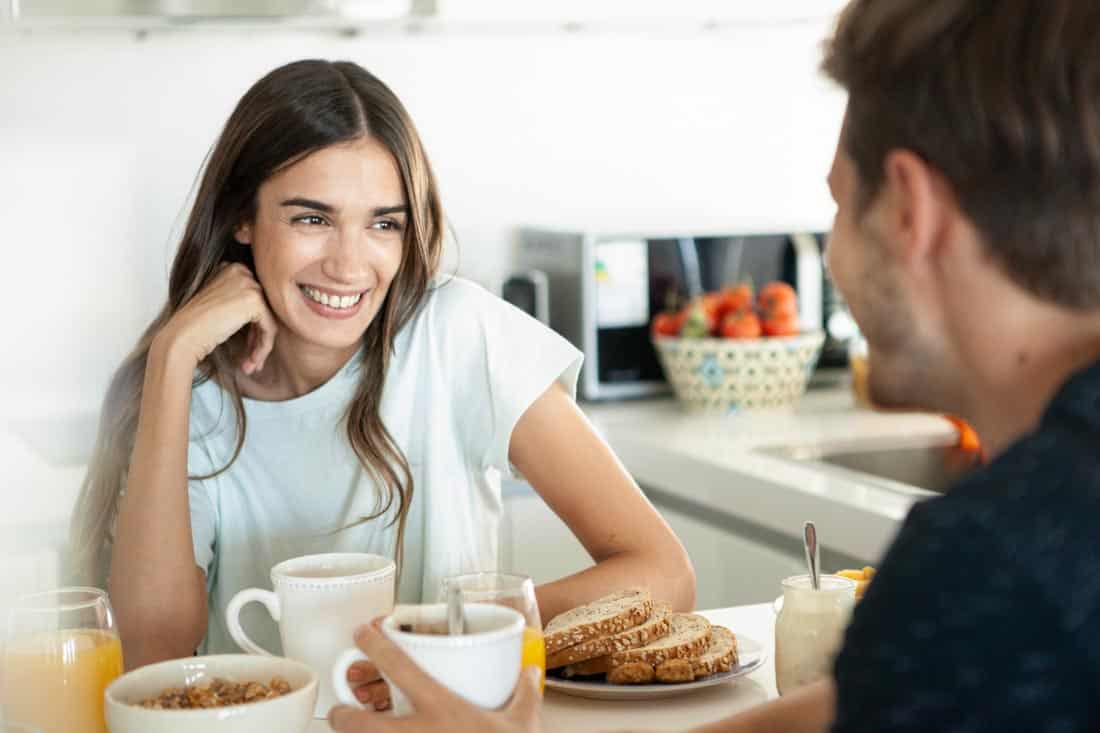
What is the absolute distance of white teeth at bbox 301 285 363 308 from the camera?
1.81 metres

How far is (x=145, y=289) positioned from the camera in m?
2.95

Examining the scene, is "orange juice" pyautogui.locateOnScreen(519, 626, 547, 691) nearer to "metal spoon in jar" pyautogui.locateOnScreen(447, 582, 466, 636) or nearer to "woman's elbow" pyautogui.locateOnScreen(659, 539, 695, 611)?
"metal spoon in jar" pyautogui.locateOnScreen(447, 582, 466, 636)

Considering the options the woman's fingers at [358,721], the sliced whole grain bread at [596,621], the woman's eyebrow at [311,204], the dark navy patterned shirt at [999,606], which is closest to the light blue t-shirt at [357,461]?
the woman's eyebrow at [311,204]

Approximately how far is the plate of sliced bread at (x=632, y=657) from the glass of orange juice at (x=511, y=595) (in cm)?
16

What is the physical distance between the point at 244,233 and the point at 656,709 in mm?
889

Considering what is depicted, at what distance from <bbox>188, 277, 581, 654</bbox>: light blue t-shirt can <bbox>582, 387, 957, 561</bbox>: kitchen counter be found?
0.69 meters

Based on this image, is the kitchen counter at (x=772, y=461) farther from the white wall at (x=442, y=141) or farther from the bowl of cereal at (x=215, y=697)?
the bowl of cereal at (x=215, y=697)

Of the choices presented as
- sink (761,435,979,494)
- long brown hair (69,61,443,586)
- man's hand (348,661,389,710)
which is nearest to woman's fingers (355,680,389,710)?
man's hand (348,661,389,710)

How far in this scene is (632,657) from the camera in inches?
52.1

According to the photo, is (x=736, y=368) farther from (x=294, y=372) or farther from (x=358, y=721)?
(x=358, y=721)

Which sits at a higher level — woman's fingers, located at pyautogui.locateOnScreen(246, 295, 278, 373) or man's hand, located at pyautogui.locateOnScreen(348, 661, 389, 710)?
woman's fingers, located at pyautogui.locateOnScreen(246, 295, 278, 373)

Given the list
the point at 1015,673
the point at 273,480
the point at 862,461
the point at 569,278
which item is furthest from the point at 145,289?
the point at 1015,673

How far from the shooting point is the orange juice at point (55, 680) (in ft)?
3.92

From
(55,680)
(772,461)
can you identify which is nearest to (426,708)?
(55,680)
